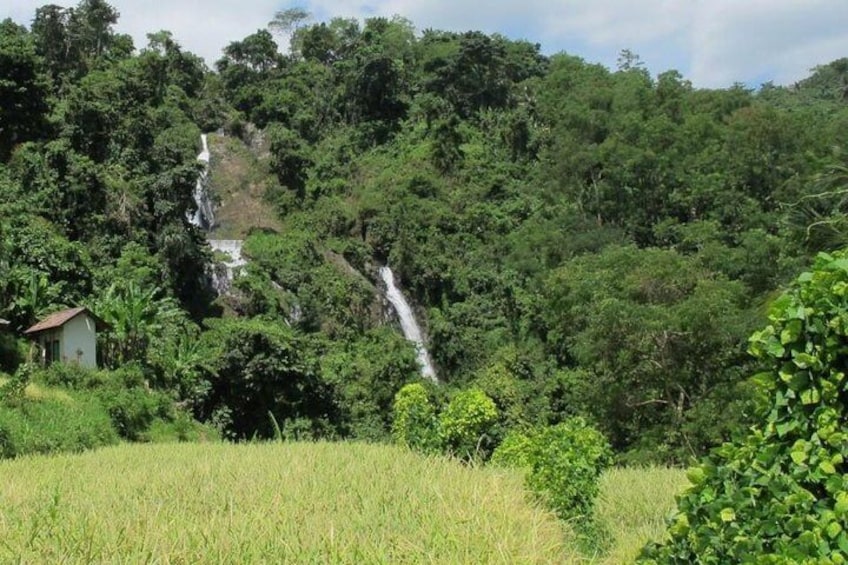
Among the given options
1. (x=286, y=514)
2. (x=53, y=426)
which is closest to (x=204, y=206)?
(x=53, y=426)

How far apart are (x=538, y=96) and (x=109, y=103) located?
19.3 metres

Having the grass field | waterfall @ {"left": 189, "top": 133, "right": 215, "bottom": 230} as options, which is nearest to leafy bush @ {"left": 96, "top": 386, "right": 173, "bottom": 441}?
the grass field

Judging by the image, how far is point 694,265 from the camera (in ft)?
62.7

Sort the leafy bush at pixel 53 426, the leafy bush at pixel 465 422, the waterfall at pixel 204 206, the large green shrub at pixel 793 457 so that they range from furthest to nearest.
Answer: the waterfall at pixel 204 206 < the leafy bush at pixel 53 426 < the leafy bush at pixel 465 422 < the large green shrub at pixel 793 457

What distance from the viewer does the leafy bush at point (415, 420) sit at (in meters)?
9.33

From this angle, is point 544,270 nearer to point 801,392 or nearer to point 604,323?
point 604,323

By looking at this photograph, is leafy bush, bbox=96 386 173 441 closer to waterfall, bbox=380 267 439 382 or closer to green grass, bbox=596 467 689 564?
green grass, bbox=596 467 689 564

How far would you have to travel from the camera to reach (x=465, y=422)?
888cm

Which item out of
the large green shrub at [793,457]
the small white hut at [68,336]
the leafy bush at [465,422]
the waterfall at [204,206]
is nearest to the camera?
the large green shrub at [793,457]

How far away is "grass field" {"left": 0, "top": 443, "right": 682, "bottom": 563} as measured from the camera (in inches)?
150

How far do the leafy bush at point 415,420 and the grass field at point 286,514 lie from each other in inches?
69.0

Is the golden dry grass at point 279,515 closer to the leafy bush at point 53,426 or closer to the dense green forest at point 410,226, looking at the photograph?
the leafy bush at point 53,426

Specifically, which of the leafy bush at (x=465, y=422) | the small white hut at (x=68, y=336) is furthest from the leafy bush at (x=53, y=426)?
the leafy bush at (x=465, y=422)

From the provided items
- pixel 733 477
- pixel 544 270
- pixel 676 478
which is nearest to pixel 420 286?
pixel 544 270
